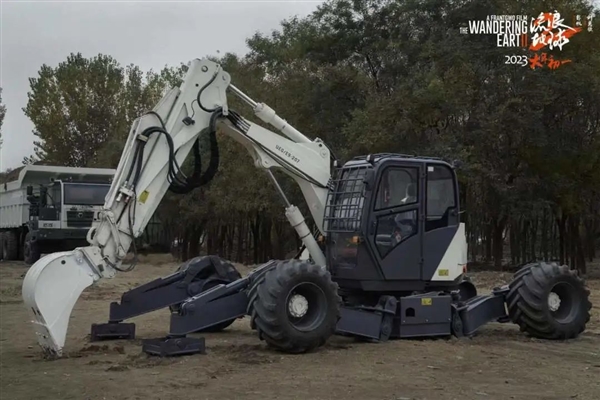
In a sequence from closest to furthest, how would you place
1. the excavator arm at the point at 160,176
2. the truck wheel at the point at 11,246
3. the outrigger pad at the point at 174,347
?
the excavator arm at the point at 160,176, the outrigger pad at the point at 174,347, the truck wheel at the point at 11,246

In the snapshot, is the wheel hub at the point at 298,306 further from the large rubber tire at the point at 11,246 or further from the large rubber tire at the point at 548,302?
the large rubber tire at the point at 11,246

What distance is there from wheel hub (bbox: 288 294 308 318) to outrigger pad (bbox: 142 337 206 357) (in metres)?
1.19

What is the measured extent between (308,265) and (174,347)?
1955 mm

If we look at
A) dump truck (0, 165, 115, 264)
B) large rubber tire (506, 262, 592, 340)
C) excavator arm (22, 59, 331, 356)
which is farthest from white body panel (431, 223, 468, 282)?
dump truck (0, 165, 115, 264)

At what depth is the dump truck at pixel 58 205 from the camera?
26734mm

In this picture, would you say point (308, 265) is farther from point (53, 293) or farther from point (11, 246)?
point (11, 246)

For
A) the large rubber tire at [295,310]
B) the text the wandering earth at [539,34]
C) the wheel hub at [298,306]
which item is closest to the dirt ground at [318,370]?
the large rubber tire at [295,310]

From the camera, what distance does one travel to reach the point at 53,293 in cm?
880

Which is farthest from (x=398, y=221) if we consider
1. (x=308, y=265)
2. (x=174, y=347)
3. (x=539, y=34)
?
(x=539, y=34)

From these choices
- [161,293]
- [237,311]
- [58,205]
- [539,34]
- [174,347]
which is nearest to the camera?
[174,347]

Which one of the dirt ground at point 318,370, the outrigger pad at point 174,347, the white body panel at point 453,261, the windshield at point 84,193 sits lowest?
the dirt ground at point 318,370

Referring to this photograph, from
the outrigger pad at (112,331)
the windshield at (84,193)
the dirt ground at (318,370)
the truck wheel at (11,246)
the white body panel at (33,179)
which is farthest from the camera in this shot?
the truck wheel at (11,246)

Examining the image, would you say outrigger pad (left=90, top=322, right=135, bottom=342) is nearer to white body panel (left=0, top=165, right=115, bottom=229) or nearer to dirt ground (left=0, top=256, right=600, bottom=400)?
dirt ground (left=0, top=256, right=600, bottom=400)

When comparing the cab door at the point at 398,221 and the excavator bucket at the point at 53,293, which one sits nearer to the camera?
the excavator bucket at the point at 53,293
